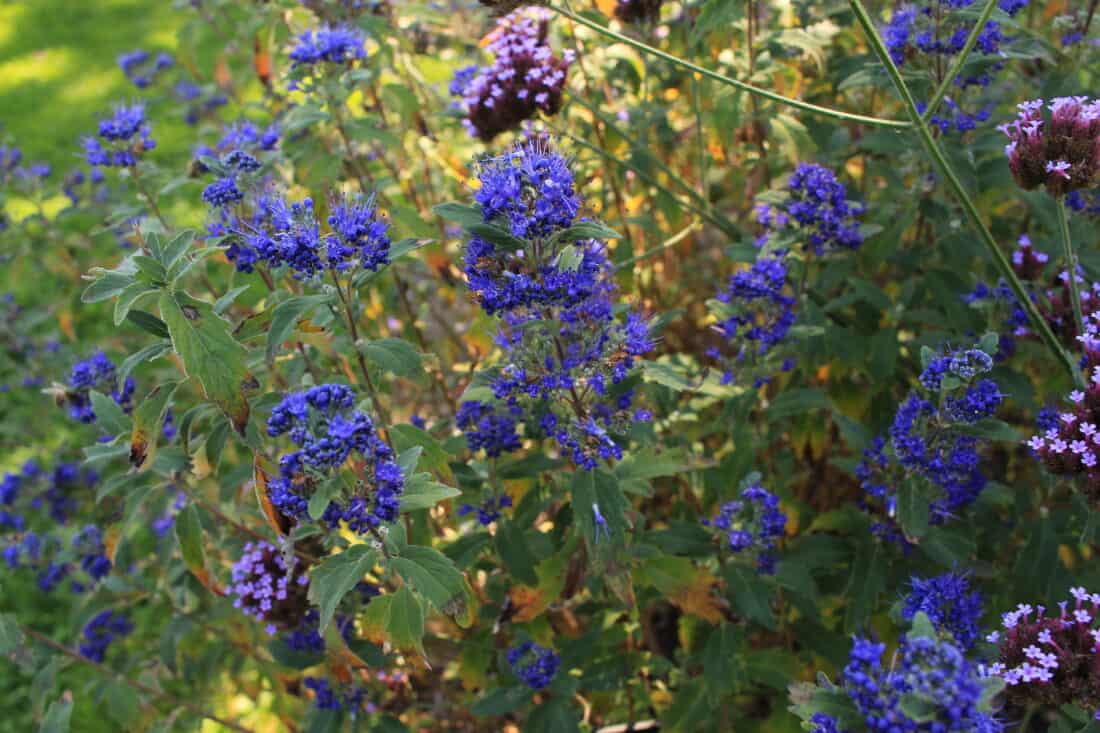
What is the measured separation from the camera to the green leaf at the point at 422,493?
6.49 ft

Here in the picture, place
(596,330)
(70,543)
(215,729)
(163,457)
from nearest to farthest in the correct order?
(596,330) → (163,457) → (70,543) → (215,729)

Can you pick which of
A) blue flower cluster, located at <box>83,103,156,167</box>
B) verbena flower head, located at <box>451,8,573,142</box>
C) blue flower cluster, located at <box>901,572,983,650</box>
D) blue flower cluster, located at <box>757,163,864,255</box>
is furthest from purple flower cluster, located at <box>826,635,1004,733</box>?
blue flower cluster, located at <box>83,103,156,167</box>

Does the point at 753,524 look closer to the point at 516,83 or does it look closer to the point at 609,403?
the point at 609,403

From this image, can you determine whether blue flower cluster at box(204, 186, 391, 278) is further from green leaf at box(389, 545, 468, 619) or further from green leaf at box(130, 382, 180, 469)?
green leaf at box(389, 545, 468, 619)

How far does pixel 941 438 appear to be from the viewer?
2342 mm

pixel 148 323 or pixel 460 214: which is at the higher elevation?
pixel 460 214

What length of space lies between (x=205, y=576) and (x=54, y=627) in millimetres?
2473

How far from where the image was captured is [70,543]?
3.29 m

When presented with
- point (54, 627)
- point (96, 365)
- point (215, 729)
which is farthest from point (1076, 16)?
point (54, 627)

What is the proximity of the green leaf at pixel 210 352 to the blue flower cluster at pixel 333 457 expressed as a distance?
109 mm

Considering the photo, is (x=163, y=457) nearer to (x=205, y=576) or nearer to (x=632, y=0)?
(x=205, y=576)

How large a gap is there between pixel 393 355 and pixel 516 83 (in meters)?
1.13

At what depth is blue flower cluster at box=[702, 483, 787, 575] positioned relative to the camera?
2576 mm

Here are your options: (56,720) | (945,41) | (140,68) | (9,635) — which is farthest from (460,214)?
(140,68)
